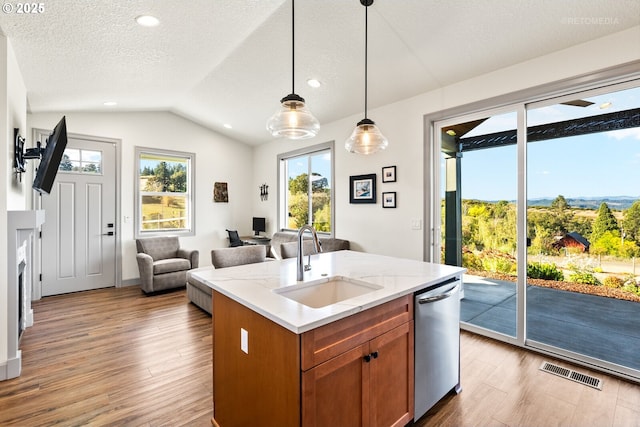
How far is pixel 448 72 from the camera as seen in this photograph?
3.19 meters

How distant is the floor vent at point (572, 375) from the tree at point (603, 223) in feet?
3.63

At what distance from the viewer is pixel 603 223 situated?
255 centimetres

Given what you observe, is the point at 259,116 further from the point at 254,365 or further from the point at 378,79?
the point at 254,365

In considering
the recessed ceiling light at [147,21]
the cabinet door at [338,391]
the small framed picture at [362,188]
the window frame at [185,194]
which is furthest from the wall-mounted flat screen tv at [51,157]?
the small framed picture at [362,188]

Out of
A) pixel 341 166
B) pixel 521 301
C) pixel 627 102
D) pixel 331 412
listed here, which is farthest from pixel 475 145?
pixel 331 412

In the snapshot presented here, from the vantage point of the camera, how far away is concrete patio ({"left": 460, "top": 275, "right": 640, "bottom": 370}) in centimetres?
252

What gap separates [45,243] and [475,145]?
5985mm

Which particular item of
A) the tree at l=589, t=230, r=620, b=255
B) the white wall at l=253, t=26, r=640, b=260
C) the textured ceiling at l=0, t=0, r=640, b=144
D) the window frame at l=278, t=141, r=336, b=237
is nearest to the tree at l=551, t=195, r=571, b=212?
the tree at l=589, t=230, r=620, b=255

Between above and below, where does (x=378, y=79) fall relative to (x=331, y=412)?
above

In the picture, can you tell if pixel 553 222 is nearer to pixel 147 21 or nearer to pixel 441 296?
pixel 441 296

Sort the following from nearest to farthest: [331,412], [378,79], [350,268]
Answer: [331,412]
[350,268]
[378,79]

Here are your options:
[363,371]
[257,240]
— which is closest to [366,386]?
[363,371]

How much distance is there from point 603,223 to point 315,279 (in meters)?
2.50

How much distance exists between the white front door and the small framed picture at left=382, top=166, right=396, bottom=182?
4.41m
